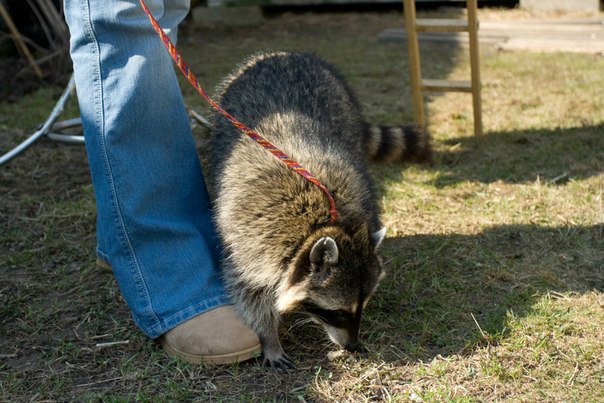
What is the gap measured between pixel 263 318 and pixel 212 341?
0.69ft

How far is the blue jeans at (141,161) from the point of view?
103 inches

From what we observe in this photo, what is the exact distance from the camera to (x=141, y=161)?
2701 mm

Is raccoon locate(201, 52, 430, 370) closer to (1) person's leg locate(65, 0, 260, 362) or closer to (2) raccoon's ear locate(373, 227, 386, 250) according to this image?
(2) raccoon's ear locate(373, 227, 386, 250)

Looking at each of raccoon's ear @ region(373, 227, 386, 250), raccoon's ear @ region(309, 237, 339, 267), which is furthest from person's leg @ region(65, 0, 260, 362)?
raccoon's ear @ region(373, 227, 386, 250)

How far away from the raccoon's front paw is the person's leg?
0.98ft

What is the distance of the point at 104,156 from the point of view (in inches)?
105

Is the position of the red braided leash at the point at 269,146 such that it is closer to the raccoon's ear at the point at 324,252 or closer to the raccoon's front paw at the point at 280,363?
the raccoon's ear at the point at 324,252

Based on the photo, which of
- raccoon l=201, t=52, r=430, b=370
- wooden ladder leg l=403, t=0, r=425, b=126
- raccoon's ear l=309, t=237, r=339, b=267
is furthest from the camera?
wooden ladder leg l=403, t=0, r=425, b=126

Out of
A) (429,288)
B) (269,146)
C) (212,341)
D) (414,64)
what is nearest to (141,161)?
(269,146)

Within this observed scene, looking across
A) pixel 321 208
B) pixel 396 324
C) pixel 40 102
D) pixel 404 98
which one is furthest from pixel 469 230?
pixel 40 102

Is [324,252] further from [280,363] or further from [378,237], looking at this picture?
[280,363]

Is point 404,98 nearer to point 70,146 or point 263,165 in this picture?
point 70,146

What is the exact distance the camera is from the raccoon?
2.64 meters

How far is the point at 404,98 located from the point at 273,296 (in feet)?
11.9
